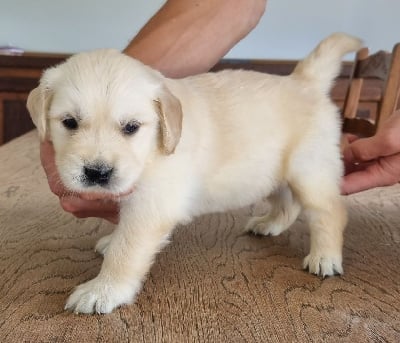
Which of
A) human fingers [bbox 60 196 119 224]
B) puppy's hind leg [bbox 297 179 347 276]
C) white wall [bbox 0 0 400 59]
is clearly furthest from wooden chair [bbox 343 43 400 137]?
human fingers [bbox 60 196 119 224]

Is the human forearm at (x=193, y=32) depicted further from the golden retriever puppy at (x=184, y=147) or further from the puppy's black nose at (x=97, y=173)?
the puppy's black nose at (x=97, y=173)

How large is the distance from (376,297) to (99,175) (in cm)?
51

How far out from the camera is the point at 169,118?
1013 mm

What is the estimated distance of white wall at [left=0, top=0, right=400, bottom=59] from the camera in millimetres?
3650

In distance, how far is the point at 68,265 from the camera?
1077mm

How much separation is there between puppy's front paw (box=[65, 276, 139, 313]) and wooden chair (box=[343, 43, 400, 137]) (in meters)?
1.78

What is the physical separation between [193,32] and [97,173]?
701mm

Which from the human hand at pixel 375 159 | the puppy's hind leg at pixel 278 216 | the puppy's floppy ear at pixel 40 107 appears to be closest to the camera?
the puppy's floppy ear at pixel 40 107

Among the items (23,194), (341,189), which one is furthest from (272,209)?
(23,194)

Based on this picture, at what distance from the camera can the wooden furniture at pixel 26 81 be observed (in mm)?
3533

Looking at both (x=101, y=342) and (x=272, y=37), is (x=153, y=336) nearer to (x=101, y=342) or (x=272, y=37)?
(x=101, y=342)

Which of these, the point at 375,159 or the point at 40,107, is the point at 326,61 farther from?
the point at 40,107

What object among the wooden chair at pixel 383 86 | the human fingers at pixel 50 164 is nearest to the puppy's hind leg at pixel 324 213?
the human fingers at pixel 50 164

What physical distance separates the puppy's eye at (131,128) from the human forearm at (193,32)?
17.7 inches
